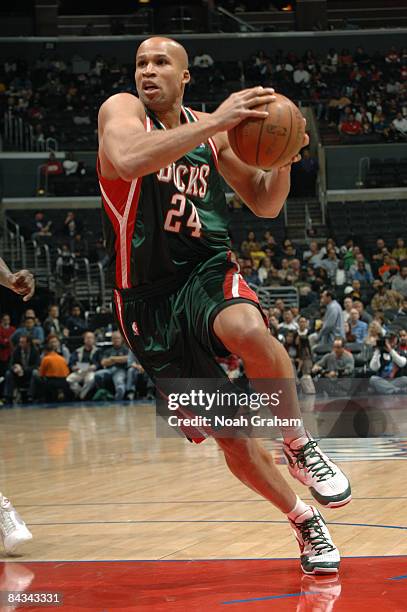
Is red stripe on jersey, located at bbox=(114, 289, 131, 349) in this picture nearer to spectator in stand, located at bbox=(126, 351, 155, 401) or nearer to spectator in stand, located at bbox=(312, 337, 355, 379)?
spectator in stand, located at bbox=(312, 337, 355, 379)

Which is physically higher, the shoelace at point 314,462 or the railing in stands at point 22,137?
the railing in stands at point 22,137

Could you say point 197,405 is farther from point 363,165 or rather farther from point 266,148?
point 363,165

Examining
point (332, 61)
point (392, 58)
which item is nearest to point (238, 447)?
point (392, 58)

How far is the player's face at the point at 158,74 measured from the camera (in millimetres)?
3840

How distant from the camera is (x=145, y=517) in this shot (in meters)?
5.43

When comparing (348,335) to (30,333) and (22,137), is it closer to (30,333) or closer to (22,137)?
(30,333)

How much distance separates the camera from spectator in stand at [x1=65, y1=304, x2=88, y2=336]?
16953 millimetres

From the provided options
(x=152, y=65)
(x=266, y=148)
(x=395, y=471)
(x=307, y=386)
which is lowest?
(x=307, y=386)

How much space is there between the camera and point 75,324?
670 inches

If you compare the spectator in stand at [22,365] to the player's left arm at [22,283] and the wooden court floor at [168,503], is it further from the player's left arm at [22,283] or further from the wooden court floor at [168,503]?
the player's left arm at [22,283]

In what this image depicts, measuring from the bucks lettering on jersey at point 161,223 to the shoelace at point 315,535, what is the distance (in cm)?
113

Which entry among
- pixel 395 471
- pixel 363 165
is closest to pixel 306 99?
pixel 363 165

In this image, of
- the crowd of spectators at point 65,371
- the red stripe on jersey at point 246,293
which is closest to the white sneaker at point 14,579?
the red stripe on jersey at point 246,293

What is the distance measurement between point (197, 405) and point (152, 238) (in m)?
0.70
